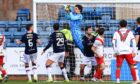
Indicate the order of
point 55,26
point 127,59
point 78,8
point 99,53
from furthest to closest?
point 78,8
point 99,53
point 55,26
point 127,59

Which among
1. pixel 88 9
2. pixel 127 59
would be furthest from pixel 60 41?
pixel 127 59

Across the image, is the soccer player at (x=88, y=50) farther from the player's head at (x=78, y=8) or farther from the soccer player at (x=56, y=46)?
the soccer player at (x=56, y=46)

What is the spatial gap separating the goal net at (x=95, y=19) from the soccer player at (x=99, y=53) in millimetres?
656

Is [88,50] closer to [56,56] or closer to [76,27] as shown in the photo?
[76,27]

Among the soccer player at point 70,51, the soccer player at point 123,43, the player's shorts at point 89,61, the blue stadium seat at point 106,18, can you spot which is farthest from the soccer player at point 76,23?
the soccer player at point 123,43

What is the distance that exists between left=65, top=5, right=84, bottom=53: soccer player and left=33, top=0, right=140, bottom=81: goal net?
0.25m

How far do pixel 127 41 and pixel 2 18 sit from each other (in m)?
11.8

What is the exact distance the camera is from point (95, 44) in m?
22.4

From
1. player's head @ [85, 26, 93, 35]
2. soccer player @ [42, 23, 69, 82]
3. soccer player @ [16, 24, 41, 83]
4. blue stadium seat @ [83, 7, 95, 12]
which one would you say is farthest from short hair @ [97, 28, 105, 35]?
soccer player @ [16, 24, 41, 83]

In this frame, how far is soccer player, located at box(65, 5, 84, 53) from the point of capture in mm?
23328

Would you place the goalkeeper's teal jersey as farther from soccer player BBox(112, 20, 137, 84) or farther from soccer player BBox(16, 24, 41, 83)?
soccer player BBox(112, 20, 137, 84)

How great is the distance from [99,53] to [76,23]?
5.41ft

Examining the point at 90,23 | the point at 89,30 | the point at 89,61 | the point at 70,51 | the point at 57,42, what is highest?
the point at 90,23

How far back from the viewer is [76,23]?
23.6 metres
